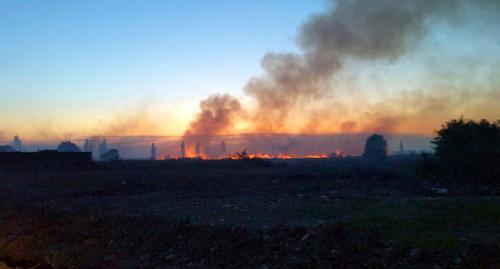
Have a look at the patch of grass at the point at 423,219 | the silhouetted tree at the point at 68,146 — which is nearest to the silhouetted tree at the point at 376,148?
the silhouetted tree at the point at 68,146

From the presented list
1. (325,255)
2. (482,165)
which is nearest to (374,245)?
(325,255)

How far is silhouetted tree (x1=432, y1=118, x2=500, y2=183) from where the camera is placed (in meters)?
31.3

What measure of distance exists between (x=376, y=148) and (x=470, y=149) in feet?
263

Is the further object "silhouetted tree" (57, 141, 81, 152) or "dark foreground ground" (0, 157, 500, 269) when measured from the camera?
"silhouetted tree" (57, 141, 81, 152)

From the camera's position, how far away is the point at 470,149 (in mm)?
Answer: 34250

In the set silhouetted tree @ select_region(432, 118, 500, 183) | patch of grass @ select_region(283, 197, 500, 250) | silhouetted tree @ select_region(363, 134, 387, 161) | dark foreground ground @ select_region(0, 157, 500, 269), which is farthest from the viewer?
silhouetted tree @ select_region(363, 134, 387, 161)

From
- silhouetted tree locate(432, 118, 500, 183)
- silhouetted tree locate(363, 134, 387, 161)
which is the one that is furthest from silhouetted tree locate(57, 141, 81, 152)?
silhouetted tree locate(432, 118, 500, 183)

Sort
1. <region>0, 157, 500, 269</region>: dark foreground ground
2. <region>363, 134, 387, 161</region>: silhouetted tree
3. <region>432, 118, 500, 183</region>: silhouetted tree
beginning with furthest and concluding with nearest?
<region>363, 134, 387, 161</region>: silhouetted tree, <region>432, 118, 500, 183</region>: silhouetted tree, <region>0, 157, 500, 269</region>: dark foreground ground

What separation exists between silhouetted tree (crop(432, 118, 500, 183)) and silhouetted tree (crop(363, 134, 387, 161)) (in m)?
70.4

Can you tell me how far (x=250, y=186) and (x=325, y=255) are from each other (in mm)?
18899

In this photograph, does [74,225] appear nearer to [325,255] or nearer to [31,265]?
[31,265]

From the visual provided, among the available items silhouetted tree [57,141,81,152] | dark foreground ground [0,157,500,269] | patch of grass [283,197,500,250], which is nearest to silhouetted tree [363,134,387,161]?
silhouetted tree [57,141,81,152]

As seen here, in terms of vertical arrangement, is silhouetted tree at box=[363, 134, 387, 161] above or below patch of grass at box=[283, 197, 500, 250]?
above

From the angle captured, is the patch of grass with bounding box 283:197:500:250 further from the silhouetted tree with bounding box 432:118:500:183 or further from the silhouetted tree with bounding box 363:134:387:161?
the silhouetted tree with bounding box 363:134:387:161
